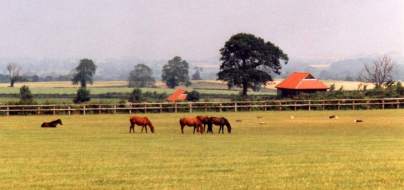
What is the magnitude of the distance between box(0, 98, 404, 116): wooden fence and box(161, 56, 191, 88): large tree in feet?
349

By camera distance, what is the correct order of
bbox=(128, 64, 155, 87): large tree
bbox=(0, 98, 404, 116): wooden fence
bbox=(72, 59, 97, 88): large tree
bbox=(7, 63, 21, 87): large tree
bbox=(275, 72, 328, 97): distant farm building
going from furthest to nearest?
1. bbox=(128, 64, 155, 87): large tree
2. bbox=(72, 59, 97, 88): large tree
3. bbox=(7, 63, 21, 87): large tree
4. bbox=(275, 72, 328, 97): distant farm building
5. bbox=(0, 98, 404, 116): wooden fence

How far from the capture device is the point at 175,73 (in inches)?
6457

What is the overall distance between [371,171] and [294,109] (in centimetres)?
4099

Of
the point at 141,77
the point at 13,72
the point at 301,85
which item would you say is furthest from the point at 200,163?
the point at 141,77

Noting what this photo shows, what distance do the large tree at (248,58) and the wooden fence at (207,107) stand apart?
1073 inches

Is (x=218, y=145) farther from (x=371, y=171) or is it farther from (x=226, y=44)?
(x=226, y=44)

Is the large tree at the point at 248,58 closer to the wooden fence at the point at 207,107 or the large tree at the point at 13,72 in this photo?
the wooden fence at the point at 207,107

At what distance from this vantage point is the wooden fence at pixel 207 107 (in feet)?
168

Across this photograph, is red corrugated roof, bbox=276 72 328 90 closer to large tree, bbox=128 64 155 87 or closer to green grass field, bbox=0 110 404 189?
green grass field, bbox=0 110 404 189

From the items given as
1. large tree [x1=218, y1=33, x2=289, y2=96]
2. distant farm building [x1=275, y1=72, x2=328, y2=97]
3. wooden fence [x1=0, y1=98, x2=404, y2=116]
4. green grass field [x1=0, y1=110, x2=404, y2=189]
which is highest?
large tree [x1=218, y1=33, x2=289, y2=96]

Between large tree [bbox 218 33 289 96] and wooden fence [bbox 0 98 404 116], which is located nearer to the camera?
wooden fence [bbox 0 98 404 116]

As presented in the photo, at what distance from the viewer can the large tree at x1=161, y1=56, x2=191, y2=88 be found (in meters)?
163

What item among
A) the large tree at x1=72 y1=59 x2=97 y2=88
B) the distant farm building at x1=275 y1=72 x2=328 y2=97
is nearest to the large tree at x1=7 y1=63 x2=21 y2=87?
the large tree at x1=72 y1=59 x2=97 y2=88

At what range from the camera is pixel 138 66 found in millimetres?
195375
